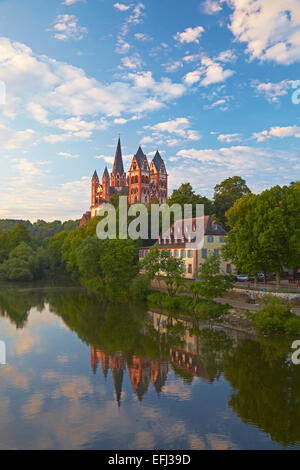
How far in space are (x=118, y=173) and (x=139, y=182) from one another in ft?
62.9

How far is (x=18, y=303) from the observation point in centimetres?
Answer: 4381

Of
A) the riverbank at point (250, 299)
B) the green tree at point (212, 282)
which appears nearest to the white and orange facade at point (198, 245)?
the riverbank at point (250, 299)

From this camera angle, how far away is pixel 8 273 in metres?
71.5

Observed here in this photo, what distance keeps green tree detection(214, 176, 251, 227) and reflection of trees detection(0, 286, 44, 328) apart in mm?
33527

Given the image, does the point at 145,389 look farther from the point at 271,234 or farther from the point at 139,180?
the point at 139,180

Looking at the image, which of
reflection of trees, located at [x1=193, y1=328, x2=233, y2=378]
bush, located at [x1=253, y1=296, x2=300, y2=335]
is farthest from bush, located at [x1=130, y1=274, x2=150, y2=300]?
bush, located at [x1=253, y1=296, x2=300, y2=335]

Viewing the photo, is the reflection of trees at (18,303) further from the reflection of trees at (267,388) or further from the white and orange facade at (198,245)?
the reflection of trees at (267,388)

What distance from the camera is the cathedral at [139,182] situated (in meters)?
132

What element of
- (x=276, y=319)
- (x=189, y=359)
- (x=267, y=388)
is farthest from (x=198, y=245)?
(x=267, y=388)

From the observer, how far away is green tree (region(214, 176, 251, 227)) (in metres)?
65.5

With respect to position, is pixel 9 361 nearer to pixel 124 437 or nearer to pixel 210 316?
pixel 124 437

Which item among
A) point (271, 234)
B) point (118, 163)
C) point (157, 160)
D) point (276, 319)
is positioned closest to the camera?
point (276, 319)

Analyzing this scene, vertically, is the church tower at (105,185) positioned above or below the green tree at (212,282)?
above

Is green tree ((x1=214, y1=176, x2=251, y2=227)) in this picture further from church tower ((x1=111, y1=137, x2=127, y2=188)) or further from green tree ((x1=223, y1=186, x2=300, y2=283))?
church tower ((x1=111, y1=137, x2=127, y2=188))
